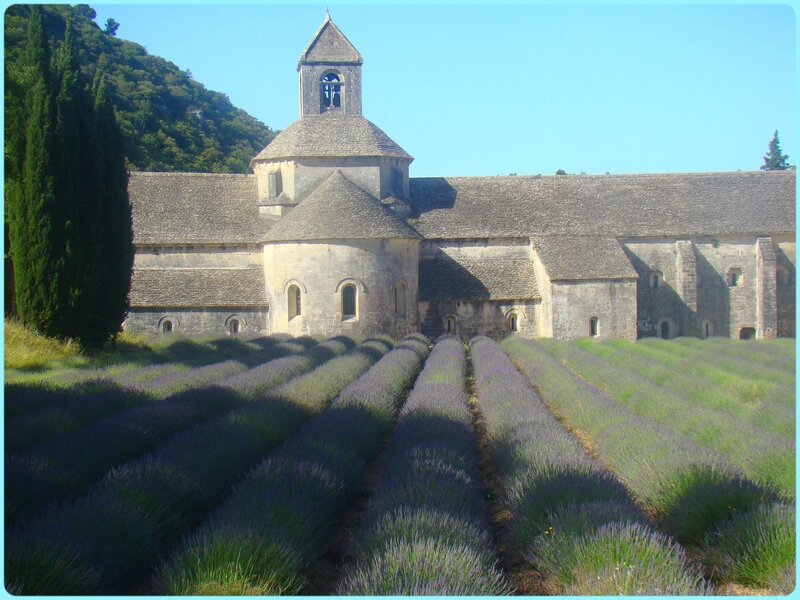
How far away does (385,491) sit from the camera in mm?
7281

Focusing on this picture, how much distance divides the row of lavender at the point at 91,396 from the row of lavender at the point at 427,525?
3885 mm

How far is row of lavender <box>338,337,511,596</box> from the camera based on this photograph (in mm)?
5117

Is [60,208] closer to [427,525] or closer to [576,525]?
[427,525]

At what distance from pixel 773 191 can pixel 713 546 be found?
33014mm

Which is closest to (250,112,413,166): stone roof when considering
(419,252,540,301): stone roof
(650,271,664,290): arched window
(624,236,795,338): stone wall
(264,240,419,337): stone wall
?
(419,252,540,301): stone roof

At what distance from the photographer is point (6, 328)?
16312 mm

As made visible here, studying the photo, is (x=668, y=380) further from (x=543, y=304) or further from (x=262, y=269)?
(x=262, y=269)

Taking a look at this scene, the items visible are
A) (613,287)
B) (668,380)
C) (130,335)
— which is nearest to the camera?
(668,380)

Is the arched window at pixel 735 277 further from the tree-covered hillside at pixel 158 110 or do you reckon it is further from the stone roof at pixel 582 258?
the tree-covered hillside at pixel 158 110

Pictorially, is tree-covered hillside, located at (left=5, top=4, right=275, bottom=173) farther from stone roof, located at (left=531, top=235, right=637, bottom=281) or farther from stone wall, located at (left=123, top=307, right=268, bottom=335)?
stone roof, located at (left=531, top=235, right=637, bottom=281)

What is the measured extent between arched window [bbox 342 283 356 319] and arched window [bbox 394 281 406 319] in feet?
5.43

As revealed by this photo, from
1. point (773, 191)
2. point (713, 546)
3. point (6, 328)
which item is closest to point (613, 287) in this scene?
point (773, 191)

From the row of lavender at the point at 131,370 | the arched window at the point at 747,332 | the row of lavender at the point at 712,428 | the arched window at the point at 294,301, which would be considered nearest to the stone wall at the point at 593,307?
the arched window at the point at 747,332

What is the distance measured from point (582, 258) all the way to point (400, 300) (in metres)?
7.06
